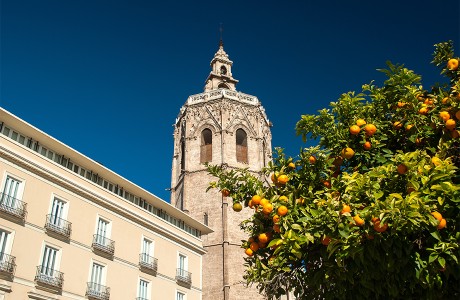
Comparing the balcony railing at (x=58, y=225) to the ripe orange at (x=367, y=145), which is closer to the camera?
the ripe orange at (x=367, y=145)

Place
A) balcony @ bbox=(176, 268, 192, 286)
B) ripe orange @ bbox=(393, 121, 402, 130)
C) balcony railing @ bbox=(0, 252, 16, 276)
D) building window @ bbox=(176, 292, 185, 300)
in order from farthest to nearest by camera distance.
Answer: balcony @ bbox=(176, 268, 192, 286)
building window @ bbox=(176, 292, 185, 300)
balcony railing @ bbox=(0, 252, 16, 276)
ripe orange @ bbox=(393, 121, 402, 130)

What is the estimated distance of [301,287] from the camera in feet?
26.9

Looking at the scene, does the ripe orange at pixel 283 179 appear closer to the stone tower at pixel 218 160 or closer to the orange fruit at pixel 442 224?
the orange fruit at pixel 442 224

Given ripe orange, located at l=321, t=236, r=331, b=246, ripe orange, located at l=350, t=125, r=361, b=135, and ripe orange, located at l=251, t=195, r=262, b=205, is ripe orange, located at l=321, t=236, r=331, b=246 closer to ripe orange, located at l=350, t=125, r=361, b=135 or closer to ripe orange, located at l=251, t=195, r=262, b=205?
ripe orange, located at l=251, t=195, r=262, b=205

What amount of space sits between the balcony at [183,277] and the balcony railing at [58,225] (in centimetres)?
873

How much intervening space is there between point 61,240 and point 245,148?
28986 millimetres

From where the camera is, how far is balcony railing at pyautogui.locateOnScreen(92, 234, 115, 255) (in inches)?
1003

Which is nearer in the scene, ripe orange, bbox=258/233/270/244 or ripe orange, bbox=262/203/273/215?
ripe orange, bbox=262/203/273/215

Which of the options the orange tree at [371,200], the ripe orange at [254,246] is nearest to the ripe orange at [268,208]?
the orange tree at [371,200]

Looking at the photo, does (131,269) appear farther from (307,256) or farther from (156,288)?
(307,256)

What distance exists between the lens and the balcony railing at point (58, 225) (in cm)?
2334

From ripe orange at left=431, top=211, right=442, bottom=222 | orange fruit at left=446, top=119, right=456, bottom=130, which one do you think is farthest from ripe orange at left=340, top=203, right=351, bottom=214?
orange fruit at left=446, top=119, right=456, bottom=130

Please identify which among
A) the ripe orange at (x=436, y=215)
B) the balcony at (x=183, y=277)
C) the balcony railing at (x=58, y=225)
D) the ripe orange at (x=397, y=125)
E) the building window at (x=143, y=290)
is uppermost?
the balcony railing at (x=58, y=225)

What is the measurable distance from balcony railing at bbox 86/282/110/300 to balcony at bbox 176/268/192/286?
239 inches
